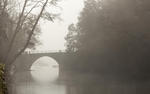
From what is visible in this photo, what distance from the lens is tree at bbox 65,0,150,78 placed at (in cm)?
2989

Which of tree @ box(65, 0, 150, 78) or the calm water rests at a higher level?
tree @ box(65, 0, 150, 78)

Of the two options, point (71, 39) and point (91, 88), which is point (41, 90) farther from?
point (71, 39)

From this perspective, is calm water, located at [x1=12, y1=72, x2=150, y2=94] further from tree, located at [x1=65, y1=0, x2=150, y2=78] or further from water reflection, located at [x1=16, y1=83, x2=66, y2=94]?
tree, located at [x1=65, y1=0, x2=150, y2=78]

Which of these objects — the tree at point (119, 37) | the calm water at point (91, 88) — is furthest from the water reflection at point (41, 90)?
the tree at point (119, 37)

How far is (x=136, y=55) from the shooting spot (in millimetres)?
30984

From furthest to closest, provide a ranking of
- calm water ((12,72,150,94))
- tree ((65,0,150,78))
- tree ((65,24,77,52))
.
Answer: tree ((65,24,77,52)) → tree ((65,0,150,78)) → calm water ((12,72,150,94))

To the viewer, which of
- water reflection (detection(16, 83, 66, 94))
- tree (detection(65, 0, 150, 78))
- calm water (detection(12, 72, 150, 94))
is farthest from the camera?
tree (detection(65, 0, 150, 78))

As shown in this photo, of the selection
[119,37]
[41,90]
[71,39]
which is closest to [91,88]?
[41,90]

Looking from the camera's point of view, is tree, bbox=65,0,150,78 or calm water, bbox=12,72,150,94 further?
tree, bbox=65,0,150,78

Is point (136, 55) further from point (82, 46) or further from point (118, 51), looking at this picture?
point (82, 46)

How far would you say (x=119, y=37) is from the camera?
31.3 meters

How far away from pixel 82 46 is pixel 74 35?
6.55 meters

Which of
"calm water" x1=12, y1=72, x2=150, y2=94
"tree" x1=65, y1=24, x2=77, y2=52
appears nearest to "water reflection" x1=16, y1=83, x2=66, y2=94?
"calm water" x1=12, y1=72, x2=150, y2=94

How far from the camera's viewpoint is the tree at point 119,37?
29.9 m
